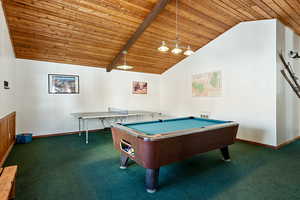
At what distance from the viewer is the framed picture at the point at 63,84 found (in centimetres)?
500

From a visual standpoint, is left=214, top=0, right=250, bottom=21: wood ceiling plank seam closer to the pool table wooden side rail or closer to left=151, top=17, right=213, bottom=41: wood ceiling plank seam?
left=151, top=17, right=213, bottom=41: wood ceiling plank seam

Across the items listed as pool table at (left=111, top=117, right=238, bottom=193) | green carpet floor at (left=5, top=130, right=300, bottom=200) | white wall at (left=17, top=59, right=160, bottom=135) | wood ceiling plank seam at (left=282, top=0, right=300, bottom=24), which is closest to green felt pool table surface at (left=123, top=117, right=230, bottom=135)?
pool table at (left=111, top=117, right=238, bottom=193)

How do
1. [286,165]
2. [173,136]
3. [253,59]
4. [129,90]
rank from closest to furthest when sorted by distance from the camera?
1. [173,136]
2. [286,165]
3. [253,59]
4. [129,90]

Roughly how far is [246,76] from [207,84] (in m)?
1.23

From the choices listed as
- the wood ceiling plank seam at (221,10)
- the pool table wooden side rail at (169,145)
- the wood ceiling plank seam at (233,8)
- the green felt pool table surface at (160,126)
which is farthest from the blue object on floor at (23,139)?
the wood ceiling plank seam at (233,8)

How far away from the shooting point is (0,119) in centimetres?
269

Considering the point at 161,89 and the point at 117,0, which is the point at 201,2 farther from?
the point at 161,89

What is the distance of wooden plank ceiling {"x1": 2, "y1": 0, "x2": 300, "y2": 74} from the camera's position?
3213mm

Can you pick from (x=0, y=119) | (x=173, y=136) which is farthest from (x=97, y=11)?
(x=173, y=136)

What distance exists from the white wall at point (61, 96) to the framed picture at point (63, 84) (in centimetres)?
12

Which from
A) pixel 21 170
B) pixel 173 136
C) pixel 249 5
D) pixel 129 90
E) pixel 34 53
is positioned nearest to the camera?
pixel 173 136

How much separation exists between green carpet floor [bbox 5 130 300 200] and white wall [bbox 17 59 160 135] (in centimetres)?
137

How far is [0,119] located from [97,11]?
2.84 meters

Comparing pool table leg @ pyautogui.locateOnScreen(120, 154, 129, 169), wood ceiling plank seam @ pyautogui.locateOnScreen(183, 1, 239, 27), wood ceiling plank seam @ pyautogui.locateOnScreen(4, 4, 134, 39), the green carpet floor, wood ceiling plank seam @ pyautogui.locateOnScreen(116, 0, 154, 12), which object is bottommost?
the green carpet floor
